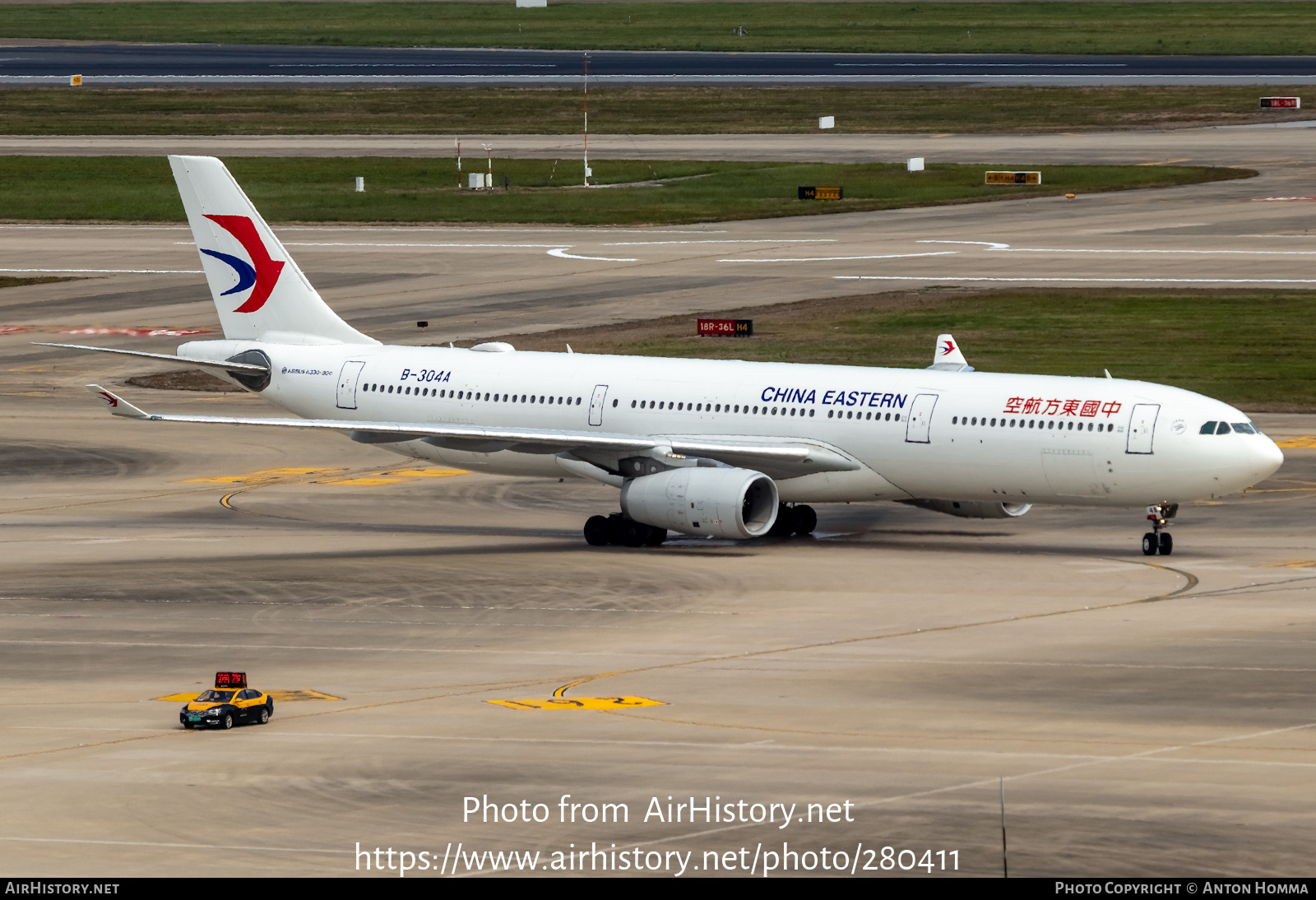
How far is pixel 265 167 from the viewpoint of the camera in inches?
5517

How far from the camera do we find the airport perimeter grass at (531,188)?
124062 mm

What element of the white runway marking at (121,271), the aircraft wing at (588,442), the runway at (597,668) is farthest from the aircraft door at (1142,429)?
the white runway marking at (121,271)

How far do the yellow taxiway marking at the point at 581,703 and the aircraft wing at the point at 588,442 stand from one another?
1717cm

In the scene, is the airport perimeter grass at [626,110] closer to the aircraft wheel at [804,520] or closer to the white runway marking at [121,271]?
the white runway marking at [121,271]

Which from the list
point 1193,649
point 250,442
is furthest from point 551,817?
point 250,442

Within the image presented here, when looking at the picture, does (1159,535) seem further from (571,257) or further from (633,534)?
(571,257)

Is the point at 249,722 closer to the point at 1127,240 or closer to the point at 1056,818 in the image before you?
the point at 1056,818

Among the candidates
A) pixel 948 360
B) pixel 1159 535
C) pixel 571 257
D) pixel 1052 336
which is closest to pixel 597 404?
pixel 948 360

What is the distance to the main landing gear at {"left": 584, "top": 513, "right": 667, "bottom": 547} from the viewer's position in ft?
177

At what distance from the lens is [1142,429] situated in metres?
50.1

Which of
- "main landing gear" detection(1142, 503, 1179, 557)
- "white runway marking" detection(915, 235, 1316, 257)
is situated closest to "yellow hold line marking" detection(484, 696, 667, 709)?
"main landing gear" detection(1142, 503, 1179, 557)

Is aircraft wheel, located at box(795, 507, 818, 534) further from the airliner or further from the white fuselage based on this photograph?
the white fuselage

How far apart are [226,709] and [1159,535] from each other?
2478 cm

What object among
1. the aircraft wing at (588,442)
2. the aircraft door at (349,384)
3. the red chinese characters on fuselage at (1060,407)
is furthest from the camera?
the aircraft door at (349,384)
